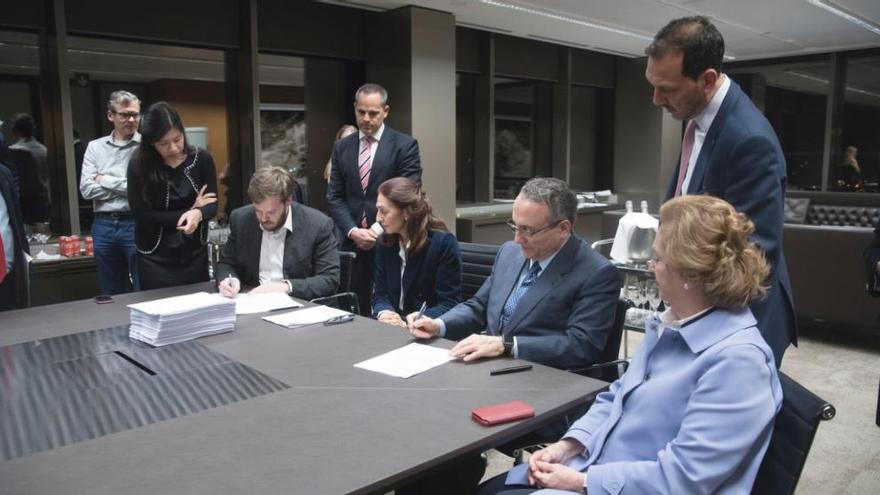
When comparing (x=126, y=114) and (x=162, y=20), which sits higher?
(x=162, y=20)

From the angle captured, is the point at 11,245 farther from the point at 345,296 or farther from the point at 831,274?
the point at 831,274

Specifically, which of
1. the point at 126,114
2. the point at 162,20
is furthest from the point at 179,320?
the point at 162,20

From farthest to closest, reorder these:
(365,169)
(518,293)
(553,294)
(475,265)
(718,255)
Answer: (365,169)
(475,265)
(518,293)
(553,294)
(718,255)

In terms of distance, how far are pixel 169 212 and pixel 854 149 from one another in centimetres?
917

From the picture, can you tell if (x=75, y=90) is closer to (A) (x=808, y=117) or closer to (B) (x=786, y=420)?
(B) (x=786, y=420)

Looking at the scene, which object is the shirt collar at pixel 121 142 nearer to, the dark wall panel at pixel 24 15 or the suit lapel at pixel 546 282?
the dark wall panel at pixel 24 15

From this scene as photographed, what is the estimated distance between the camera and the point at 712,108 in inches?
72.4

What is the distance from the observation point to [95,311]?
259cm

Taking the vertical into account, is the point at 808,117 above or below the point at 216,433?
above

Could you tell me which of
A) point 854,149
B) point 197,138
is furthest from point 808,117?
point 197,138

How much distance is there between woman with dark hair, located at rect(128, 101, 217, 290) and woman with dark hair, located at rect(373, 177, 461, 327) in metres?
1.02

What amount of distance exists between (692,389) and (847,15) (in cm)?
684

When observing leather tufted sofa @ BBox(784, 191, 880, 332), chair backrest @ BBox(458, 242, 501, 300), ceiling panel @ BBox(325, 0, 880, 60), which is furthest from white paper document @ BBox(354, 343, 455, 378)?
ceiling panel @ BBox(325, 0, 880, 60)

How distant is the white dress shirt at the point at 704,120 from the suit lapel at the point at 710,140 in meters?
0.01
